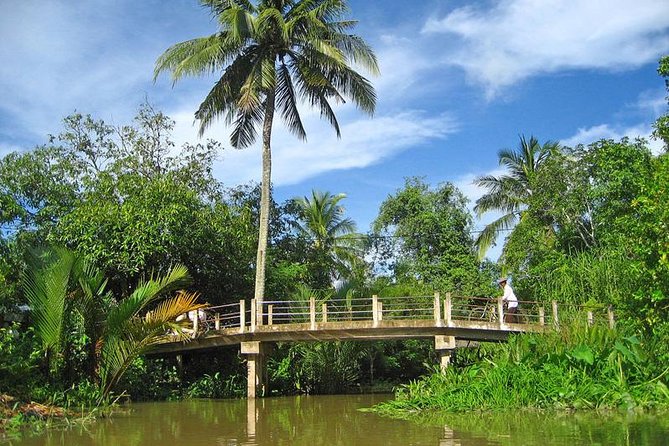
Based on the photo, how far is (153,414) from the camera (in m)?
13.6

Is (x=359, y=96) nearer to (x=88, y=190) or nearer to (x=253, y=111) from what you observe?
(x=253, y=111)

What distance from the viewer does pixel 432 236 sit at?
83.7ft

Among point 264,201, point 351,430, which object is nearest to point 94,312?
point 351,430

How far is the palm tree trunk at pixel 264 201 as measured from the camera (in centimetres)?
1886

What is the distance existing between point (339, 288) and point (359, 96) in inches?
231

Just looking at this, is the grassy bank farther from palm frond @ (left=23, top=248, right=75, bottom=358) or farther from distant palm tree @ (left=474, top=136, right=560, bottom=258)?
distant palm tree @ (left=474, top=136, right=560, bottom=258)

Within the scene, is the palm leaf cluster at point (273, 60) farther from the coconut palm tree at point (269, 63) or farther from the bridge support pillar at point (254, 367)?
the bridge support pillar at point (254, 367)

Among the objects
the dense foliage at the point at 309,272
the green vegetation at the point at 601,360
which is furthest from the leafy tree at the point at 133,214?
the green vegetation at the point at 601,360

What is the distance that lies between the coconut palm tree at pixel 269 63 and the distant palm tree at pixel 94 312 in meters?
5.79

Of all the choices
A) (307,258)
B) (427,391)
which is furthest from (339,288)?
(427,391)

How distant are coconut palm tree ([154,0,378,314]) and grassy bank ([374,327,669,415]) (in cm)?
866

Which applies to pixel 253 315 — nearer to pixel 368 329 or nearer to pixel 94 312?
pixel 368 329

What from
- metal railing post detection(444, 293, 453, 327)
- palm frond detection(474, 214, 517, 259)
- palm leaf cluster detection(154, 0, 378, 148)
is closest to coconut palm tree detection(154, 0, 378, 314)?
palm leaf cluster detection(154, 0, 378, 148)

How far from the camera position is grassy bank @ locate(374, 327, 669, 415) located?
32.3 ft
